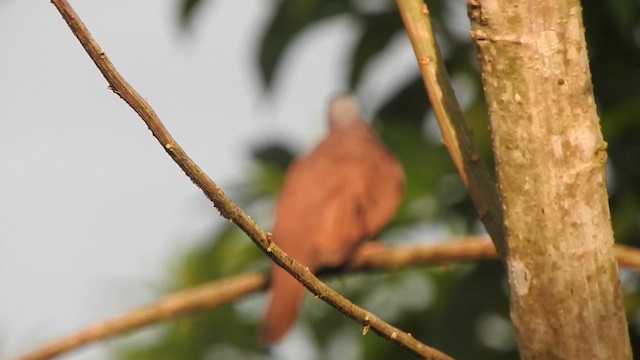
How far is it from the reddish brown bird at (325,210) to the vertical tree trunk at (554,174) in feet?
8.23

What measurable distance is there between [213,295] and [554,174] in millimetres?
1985

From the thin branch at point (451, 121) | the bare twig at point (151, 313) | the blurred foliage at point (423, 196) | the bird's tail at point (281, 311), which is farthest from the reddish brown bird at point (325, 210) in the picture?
the thin branch at point (451, 121)

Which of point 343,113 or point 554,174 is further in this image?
point 343,113

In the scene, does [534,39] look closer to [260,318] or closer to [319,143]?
[260,318]

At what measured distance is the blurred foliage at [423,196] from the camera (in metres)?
2.77

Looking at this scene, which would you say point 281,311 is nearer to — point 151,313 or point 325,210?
point 325,210

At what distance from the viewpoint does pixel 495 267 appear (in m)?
2.88

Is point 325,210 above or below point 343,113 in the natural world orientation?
above

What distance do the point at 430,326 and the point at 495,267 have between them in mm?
197

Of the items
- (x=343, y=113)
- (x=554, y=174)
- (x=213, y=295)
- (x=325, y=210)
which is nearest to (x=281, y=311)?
(x=325, y=210)

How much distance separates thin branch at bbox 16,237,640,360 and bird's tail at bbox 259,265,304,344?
0.60m

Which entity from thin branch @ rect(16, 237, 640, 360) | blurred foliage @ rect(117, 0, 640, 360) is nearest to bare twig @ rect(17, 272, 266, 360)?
thin branch @ rect(16, 237, 640, 360)

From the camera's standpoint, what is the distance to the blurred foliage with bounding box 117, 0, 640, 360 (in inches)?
109

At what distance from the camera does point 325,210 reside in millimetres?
4562
